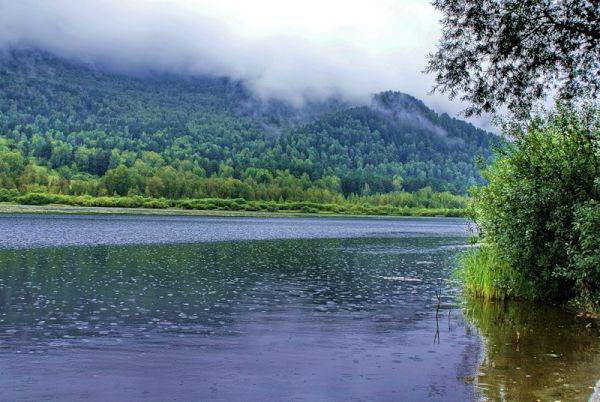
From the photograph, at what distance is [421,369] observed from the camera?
19797mm

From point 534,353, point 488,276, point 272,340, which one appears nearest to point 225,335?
point 272,340

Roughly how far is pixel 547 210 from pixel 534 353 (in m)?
8.13

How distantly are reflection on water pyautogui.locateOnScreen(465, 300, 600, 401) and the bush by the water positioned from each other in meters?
1.53

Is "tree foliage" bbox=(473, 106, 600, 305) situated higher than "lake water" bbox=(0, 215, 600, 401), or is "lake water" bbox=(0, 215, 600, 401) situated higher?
"tree foliage" bbox=(473, 106, 600, 305)

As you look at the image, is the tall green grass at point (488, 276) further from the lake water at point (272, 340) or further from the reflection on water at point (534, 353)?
the lake water at point (272, 340)

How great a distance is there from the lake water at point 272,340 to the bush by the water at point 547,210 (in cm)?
185

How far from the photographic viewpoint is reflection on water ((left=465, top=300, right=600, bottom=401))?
1700 centimetres

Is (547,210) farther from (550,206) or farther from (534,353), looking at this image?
(534,353)

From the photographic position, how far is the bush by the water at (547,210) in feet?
79.2

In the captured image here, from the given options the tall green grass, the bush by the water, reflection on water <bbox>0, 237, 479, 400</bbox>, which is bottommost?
reflection on water <bbox>0, 237, 479, 400</bbox>

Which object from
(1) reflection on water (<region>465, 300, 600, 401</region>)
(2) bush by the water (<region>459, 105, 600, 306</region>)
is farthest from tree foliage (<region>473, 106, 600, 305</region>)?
(1) reflection on water (<region>465, 300, 600, 401</region>)

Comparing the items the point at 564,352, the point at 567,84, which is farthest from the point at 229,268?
the point at 567,84

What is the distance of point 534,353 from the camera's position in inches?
859

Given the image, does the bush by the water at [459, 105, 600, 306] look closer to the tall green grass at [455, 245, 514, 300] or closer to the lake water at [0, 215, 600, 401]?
the tall green grass at [455, 245, 514, 300]
